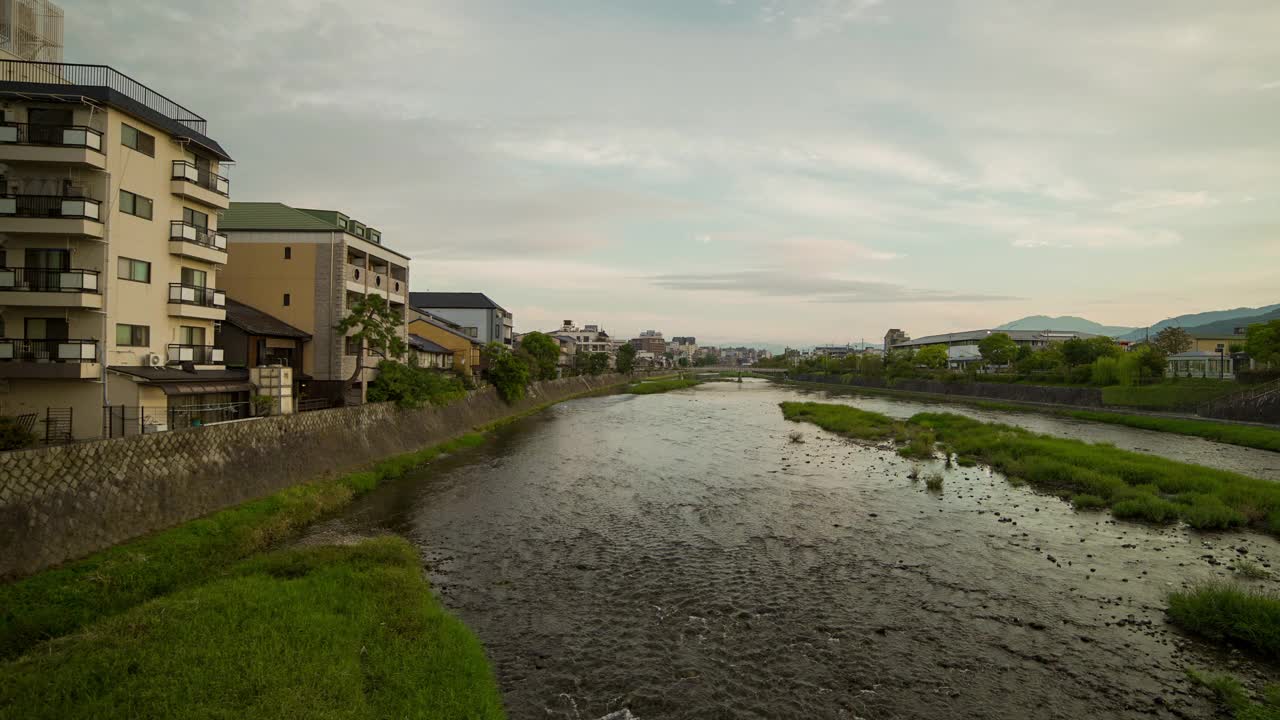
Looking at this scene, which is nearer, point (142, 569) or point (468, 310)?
point (142, 569)

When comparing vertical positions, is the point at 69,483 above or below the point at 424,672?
above

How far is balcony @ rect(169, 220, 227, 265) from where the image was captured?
23.0 metres

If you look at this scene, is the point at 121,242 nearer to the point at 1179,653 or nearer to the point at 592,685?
the point at 592,685

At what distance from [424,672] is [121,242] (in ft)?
67.8

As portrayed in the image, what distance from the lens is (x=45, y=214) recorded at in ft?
63.4

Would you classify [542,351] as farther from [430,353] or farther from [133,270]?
[133,270]

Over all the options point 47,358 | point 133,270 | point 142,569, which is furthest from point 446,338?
point 142,569

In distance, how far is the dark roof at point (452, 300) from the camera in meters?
83.2

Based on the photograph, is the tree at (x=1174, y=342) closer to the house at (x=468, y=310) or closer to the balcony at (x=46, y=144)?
the house at (x=468, y=310)

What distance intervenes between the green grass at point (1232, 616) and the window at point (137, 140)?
33.9 meters

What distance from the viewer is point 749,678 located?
10859mm

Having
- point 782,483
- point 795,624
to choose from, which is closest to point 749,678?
point 795,624

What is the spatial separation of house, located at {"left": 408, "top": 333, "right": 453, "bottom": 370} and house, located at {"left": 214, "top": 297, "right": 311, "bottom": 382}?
1086cm

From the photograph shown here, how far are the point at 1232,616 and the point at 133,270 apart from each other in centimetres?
3338
